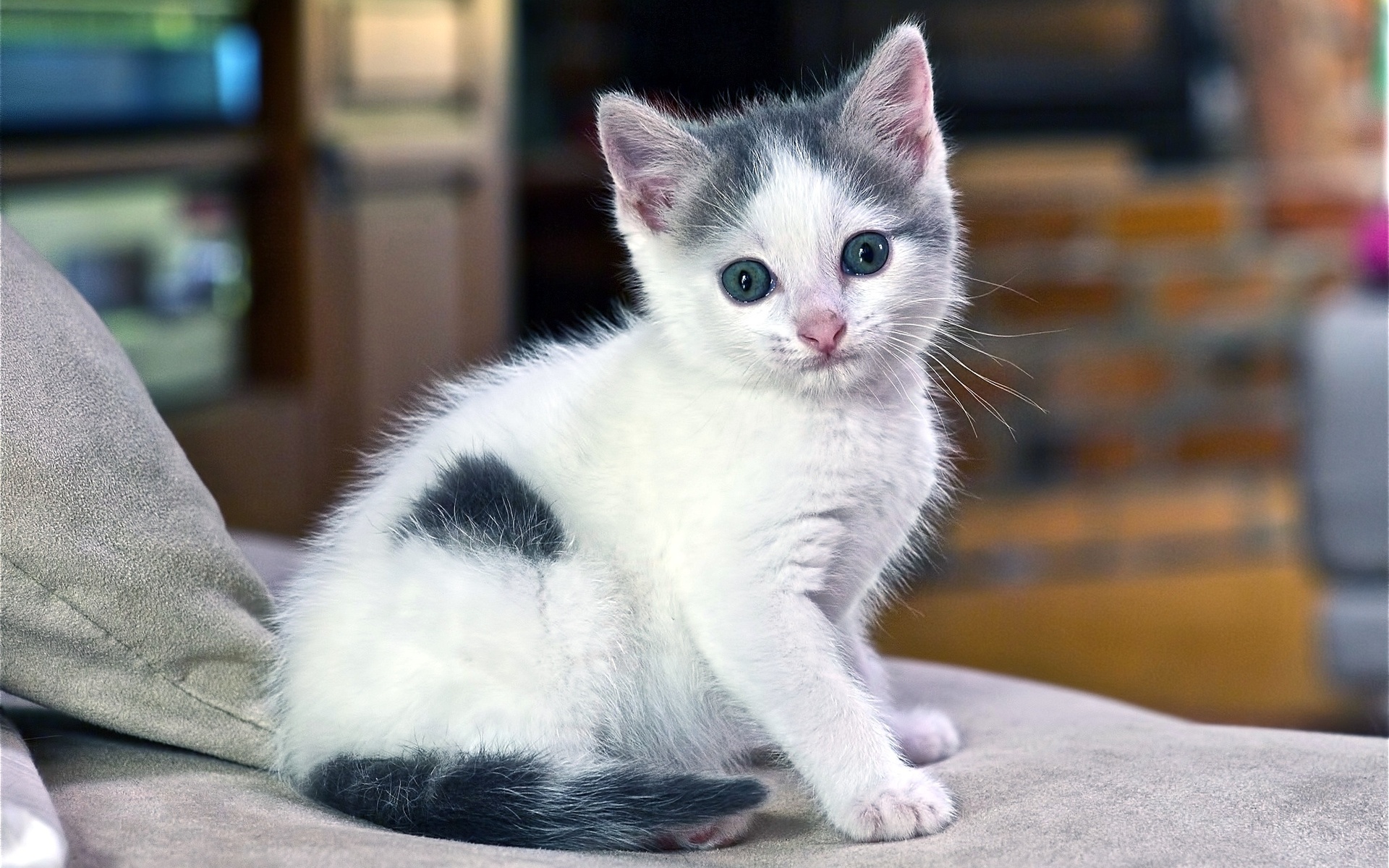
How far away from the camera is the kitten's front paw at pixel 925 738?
126 centimetres

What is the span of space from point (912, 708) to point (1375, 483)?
1340 millimetres

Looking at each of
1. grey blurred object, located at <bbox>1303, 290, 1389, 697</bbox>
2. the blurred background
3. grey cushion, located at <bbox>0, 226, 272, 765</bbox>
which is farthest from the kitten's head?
the blurred background

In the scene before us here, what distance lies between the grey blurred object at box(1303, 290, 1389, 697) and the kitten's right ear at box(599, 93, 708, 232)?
1.57 metres

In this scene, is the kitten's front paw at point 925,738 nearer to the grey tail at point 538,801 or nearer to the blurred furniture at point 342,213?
the grey tail at point 538,801

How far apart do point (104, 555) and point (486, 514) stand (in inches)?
11.1

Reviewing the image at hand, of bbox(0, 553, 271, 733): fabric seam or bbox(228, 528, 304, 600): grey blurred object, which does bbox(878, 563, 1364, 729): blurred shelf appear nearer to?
bbox(228, 528, 304, 600): grey blurred object

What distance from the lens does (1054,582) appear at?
12.8 feet

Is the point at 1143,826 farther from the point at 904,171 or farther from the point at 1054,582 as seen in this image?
the point at 1054,582

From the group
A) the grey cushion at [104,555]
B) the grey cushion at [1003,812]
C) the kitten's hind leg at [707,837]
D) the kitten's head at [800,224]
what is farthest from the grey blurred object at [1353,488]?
the grey cushion at [104,555]

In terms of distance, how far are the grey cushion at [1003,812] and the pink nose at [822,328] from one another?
1.19 ft

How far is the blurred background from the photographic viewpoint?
10.7 ft

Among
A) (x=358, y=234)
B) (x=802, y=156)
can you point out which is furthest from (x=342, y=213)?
(x=802, y=156)

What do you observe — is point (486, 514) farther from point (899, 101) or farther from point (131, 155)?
point (131, 155)

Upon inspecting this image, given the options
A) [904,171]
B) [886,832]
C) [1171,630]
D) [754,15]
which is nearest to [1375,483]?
[1171,630]
